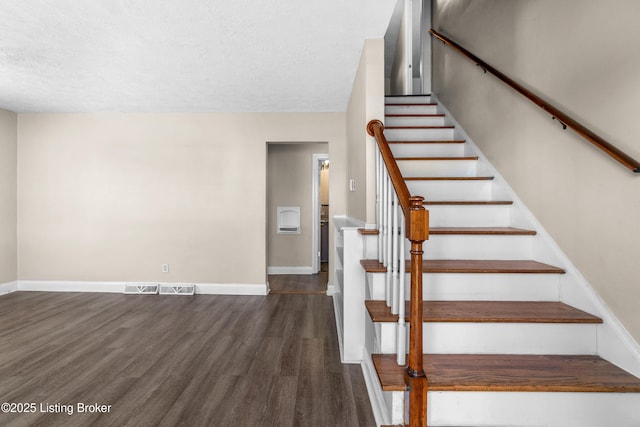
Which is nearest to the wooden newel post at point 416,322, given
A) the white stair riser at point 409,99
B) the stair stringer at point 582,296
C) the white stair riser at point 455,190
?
the stair stringer at point 582,296

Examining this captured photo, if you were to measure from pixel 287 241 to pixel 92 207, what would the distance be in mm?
3035

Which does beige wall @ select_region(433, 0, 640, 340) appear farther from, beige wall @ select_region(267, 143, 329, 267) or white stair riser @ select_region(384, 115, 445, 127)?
beige wall @ select_region(267, 143, 329, 267)

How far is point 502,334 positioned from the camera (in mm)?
1722

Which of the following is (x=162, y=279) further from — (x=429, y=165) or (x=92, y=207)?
(x=429, y=165)

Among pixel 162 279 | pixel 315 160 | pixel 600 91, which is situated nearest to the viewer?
pixel 600 91

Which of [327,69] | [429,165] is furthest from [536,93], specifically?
[327,69]

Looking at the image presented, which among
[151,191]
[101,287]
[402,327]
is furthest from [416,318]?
[101,287]

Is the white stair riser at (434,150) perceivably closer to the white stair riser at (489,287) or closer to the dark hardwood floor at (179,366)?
the white stair riser at (489,287)

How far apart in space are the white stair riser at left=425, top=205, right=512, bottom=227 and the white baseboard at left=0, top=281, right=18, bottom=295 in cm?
571

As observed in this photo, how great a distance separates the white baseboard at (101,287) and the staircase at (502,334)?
8.49ft

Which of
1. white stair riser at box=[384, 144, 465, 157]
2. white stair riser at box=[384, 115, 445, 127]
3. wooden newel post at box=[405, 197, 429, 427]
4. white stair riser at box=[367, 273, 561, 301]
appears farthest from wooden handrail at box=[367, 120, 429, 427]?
white stair riser at box=[384, 115, 445, 127]

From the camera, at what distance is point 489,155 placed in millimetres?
2807

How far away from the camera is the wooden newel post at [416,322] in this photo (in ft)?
4.53

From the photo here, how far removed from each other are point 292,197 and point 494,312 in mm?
4546
